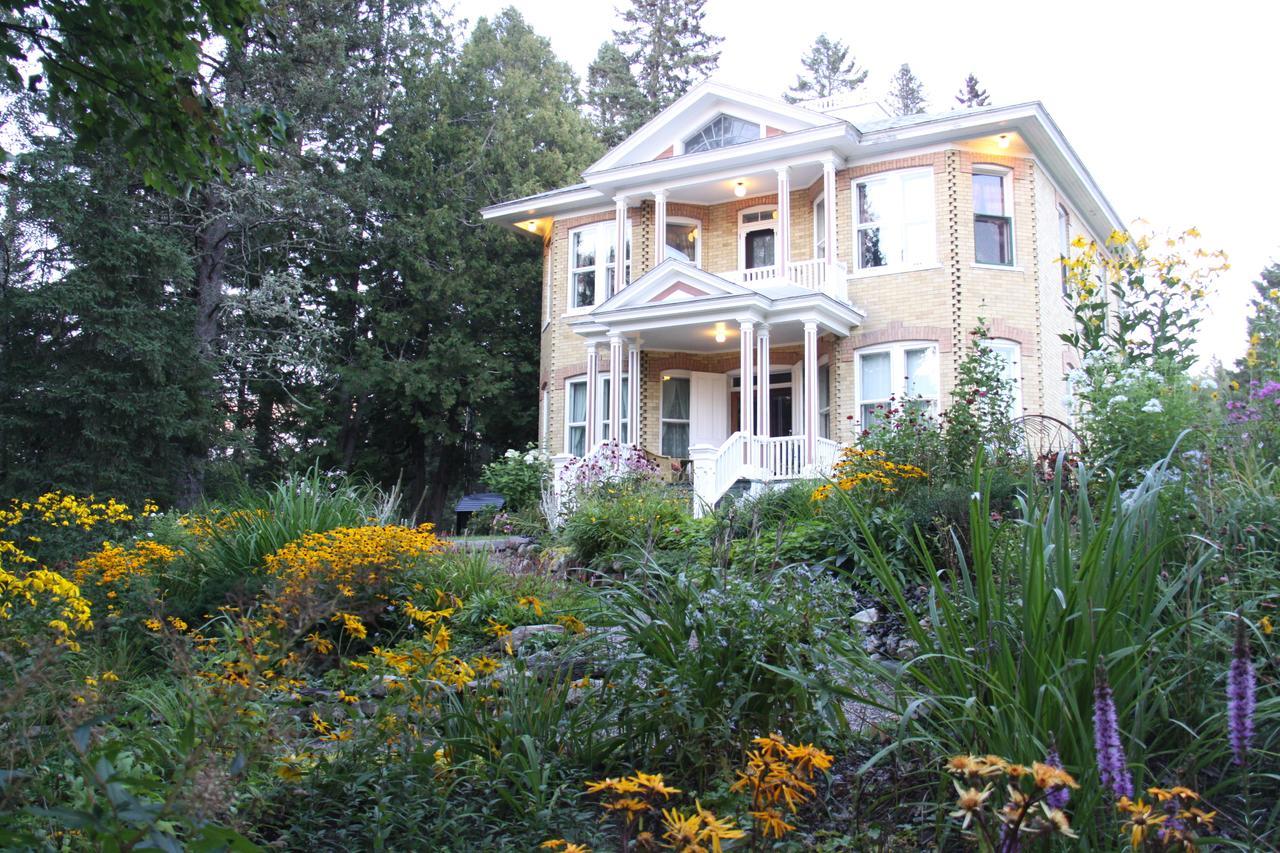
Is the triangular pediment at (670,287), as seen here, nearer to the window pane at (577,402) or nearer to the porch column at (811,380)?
the porch column at (811,380)

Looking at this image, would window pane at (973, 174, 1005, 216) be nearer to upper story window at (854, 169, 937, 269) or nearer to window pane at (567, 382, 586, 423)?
upper story window at (854, 169, 937, 269)

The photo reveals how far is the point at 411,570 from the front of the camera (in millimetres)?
Answer: 6598

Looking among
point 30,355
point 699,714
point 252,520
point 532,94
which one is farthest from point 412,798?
point 532,94

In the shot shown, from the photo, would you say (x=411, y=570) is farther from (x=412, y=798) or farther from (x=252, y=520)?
(x=412, y=798)

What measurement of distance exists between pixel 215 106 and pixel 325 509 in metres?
3.37

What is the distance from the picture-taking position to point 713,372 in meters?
17.2

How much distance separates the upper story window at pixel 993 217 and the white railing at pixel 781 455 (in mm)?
4135

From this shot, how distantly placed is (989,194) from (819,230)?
2698 mm

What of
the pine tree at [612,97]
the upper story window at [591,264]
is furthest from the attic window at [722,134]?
the pine tree at [612,97]

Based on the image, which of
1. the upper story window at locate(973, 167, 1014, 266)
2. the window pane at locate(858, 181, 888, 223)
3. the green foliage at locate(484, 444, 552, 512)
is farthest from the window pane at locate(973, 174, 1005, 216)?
the green foliage at locate(484, 444, 552, 512)

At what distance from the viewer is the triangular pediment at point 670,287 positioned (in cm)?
1473

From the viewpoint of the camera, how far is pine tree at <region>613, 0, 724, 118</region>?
35656mm

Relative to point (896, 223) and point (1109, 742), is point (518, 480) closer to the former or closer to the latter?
point (896, 223)

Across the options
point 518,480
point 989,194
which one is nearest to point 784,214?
point 989,194
